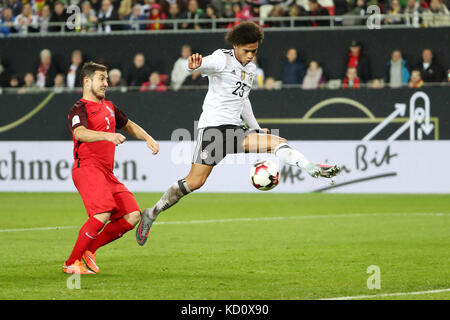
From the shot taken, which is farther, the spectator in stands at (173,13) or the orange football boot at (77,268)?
the spectator in stands at (173,13)

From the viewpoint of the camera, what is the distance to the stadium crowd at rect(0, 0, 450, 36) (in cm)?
2077

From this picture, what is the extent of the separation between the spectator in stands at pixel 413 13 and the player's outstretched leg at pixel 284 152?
1197 centimetres

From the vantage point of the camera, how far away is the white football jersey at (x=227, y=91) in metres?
9.61

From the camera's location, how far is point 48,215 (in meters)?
15.8

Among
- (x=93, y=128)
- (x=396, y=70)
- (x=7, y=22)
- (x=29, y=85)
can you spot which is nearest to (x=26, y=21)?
(x=7, y=22)

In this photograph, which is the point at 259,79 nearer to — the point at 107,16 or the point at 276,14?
the point at 276,14

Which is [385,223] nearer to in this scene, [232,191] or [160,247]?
[160,247]

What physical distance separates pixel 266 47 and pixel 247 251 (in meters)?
11.1

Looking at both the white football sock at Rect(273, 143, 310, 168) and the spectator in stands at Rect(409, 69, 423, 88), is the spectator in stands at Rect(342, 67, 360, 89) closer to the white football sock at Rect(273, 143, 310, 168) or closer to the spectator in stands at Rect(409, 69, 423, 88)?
the spectator in stands at Rect(409, 69, 423, 88)

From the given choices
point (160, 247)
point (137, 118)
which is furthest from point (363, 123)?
point (160, 247)

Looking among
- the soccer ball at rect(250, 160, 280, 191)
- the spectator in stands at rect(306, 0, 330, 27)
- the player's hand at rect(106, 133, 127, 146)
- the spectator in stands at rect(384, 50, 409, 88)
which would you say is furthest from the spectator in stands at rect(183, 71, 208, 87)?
the player's hand at rect(106, 133, 127, 146)

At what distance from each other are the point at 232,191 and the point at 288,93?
2610 millimetres

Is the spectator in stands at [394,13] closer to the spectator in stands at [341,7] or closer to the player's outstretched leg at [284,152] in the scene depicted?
the spectator in stands at [341,7]

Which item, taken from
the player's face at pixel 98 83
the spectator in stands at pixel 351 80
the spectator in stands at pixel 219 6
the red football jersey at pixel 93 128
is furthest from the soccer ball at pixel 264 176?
the spectator in stands at pixel 219 6
